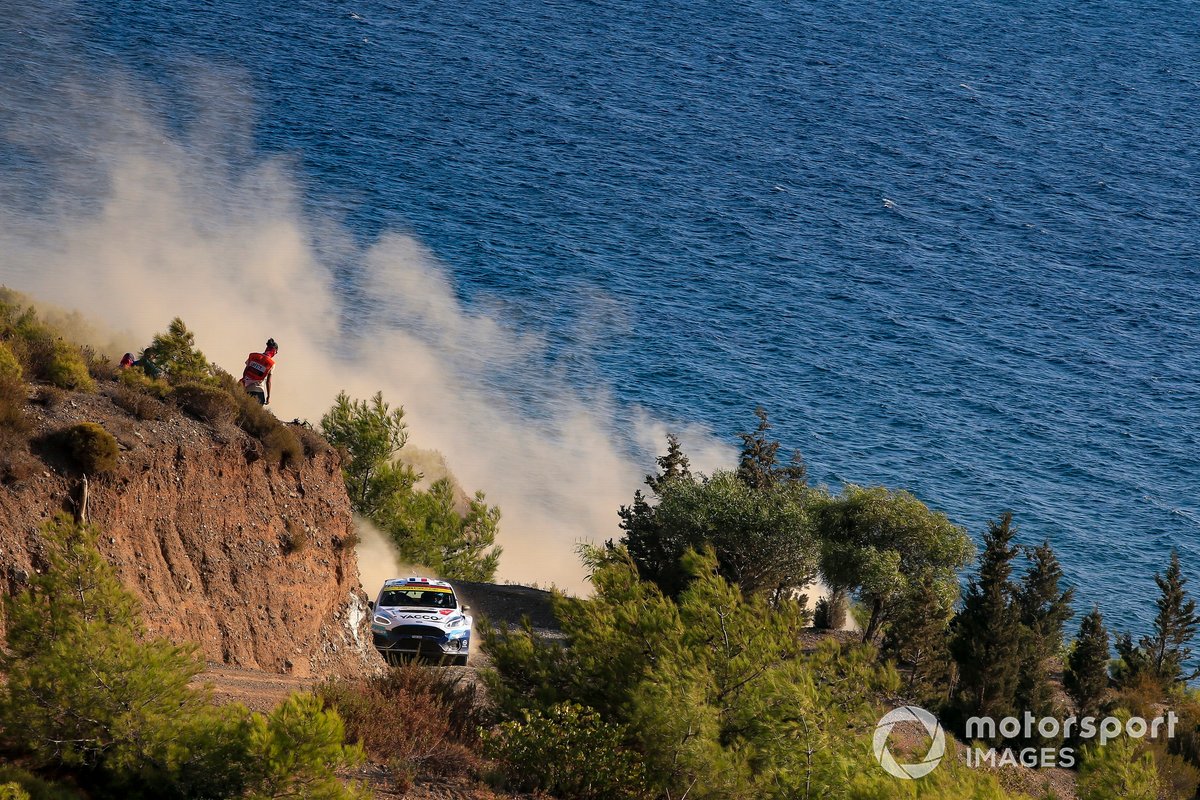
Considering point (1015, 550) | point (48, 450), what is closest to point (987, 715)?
point (1015, 550)

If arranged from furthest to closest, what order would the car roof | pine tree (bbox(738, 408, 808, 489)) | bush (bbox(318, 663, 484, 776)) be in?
pine tree (bbox(738, 408, 808, 489)), the car roof, bush (bbox(318, 663, 484, 776))

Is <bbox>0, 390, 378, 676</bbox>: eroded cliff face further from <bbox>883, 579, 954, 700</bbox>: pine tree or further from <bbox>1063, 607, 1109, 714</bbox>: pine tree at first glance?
<bbox>1063, 607, 1109, 714</bbox>: pine tree

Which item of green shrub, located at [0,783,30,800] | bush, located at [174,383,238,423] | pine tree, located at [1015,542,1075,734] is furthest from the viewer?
pine tree, located at [1015,542,1075,734]

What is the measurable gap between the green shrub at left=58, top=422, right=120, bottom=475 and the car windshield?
9.30 metres

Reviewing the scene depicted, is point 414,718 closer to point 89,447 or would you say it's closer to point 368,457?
point 89,447

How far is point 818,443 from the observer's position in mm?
101375

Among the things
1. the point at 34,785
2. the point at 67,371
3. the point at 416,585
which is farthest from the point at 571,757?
the point at 416,585

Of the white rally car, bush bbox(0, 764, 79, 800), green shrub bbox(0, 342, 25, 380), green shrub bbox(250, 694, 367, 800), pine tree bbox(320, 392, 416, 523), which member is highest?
pine tree bbox(320, 392, 416, 523)

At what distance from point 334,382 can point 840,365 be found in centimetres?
4619

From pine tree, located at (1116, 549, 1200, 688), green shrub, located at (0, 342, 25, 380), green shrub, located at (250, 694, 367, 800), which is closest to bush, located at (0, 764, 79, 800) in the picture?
green shrub, located at (250, 694, 367, 800)

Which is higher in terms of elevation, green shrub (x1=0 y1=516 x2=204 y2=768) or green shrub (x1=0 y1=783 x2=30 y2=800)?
green shrub (x1=0 y1=516 x2=204 y2=768)

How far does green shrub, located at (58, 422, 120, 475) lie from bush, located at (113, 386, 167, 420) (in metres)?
2.08

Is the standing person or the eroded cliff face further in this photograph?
the standing person

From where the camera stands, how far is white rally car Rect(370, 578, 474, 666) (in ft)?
89.8
